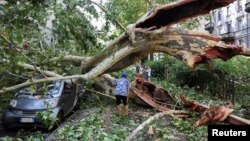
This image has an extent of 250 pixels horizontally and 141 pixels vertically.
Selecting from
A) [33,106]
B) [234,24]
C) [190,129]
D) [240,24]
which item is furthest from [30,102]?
[234,24]

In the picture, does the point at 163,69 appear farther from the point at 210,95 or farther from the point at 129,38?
the point at 129,38

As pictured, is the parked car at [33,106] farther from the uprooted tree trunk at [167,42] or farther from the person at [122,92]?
the person at [122,92]

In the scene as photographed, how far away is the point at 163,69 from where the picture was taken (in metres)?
26.0

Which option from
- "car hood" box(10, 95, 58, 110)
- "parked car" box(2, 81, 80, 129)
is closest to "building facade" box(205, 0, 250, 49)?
"parked car" box(2, 81, 80, 129)

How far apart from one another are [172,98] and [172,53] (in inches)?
126

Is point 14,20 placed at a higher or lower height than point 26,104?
higher

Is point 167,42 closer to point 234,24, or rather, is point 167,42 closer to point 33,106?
point 33,106

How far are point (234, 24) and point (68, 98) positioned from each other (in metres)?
39.8

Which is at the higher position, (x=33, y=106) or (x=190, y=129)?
(x=33, y=106)

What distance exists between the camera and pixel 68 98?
13297 mm

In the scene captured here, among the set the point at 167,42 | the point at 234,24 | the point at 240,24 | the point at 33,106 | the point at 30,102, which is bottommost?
the point at 33,106

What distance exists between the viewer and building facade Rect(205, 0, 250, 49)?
4409 centimetres

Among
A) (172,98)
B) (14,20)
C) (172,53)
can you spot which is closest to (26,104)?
(14,20)

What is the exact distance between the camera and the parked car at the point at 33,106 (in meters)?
11.7
